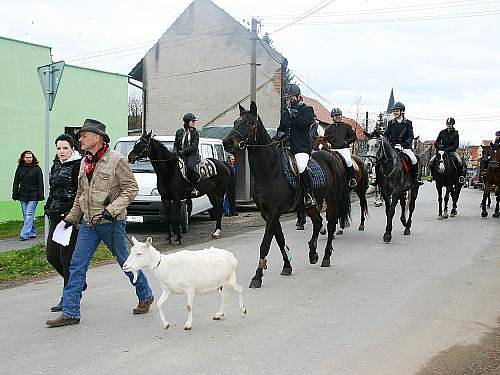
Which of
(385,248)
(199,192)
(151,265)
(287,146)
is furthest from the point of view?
(199,192)

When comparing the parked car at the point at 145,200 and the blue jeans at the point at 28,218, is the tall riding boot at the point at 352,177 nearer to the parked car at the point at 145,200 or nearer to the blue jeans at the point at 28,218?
the parked car at the point at 145,200

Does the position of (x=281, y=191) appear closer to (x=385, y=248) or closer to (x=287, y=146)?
(x=287, y=146)

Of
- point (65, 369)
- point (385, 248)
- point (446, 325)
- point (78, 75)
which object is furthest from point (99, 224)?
point (78, 75)

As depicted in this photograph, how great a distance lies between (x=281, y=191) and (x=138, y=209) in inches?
243

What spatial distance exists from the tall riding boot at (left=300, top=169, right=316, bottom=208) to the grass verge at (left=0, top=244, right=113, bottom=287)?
3.80 m

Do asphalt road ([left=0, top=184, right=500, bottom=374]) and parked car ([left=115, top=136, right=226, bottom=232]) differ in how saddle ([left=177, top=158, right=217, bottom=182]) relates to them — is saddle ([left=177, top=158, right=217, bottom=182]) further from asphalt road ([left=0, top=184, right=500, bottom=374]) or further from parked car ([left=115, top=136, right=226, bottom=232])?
asphalt road ([left=0, top=184, right=500, bottom=374])

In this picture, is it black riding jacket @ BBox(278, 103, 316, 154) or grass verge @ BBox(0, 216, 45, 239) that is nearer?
black riding jacket @ BBox(278, 103, 316, 154)

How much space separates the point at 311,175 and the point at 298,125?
802mm

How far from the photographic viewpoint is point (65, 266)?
715 cm

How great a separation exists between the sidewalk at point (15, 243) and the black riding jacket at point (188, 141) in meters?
3.57

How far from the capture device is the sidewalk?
1272cm

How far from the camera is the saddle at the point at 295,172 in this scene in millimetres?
9283

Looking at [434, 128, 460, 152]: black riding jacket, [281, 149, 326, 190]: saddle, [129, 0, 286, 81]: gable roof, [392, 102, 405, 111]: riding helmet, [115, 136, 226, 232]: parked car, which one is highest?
[129, 0, 286, 81]: gable roof

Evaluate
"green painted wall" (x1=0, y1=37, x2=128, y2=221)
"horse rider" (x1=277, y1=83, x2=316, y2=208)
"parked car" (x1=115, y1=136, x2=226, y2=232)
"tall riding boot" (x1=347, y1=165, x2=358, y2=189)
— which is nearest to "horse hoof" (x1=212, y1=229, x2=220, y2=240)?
"parked car" (x1=115, y1=136, x2=226, y2=232)
